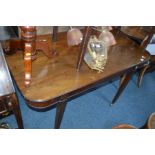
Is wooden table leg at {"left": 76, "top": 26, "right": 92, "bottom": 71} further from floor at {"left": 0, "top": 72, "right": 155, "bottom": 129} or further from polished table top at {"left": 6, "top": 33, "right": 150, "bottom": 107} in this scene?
floor at {"left": 0, "top": 72, "right": 155, "bottom": 129}

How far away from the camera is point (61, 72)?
114cm

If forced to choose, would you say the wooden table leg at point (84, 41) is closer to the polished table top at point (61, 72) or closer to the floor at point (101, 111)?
the polished table top at point (61, 72)

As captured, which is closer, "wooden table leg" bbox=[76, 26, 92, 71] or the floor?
"wooden table leg" bbox=[76, 26, 92, 71]

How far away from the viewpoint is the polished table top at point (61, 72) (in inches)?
39.3

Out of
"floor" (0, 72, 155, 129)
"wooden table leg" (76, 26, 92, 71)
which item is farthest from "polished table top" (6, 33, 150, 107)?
"floor" (0, 72, 155, 129)

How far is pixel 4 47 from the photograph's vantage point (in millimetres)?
1141

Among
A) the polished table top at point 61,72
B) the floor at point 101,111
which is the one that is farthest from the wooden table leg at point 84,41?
the floor at point 101,111

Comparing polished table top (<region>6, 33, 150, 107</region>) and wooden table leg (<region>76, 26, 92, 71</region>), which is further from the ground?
wooden table leg (<region>76, 26, 92, 71</region>)

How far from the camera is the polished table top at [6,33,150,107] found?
100 centimetres

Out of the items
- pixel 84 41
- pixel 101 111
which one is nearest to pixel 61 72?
pixel 84 41

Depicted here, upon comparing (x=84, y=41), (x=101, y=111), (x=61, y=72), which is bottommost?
(x=101, y=111)

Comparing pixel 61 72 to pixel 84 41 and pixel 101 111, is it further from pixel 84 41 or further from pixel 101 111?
pixel 101 111
